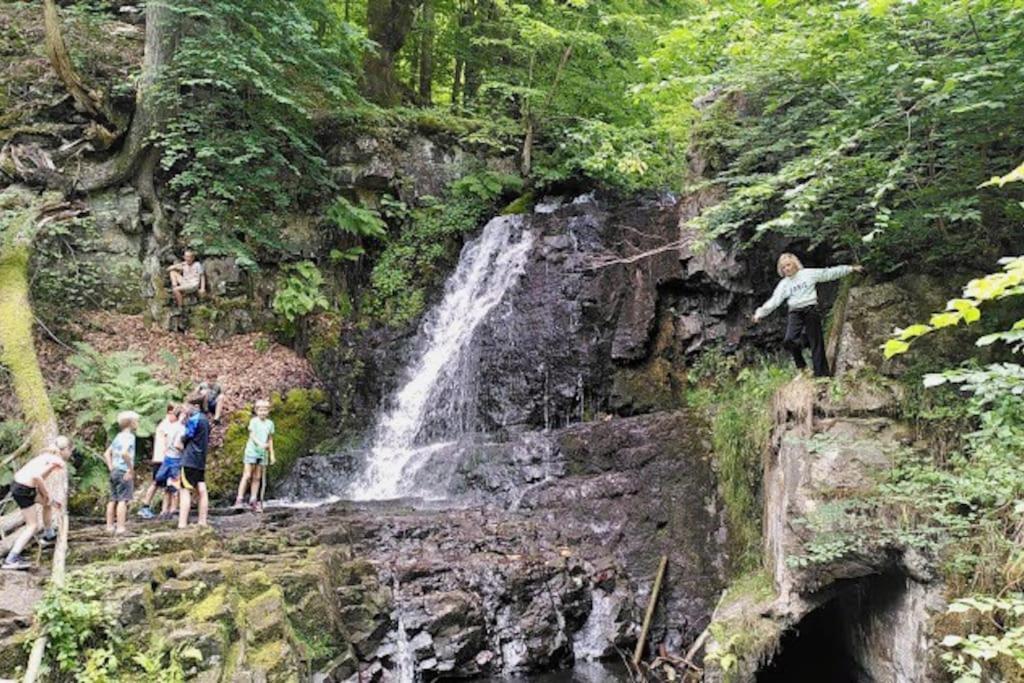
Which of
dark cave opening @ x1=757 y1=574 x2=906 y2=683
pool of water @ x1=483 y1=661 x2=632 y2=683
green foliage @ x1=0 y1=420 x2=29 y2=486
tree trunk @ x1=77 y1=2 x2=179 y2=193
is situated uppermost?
tree trunk @ x1=77 y1=2 x2=179 y2=193

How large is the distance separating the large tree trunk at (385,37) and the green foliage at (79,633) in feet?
51.2

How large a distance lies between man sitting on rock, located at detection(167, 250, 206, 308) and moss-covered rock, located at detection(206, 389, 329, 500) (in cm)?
295

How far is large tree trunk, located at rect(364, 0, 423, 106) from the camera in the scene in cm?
1889

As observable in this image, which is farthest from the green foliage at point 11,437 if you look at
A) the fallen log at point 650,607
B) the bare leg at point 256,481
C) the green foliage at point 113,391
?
the fallen log at point 650,607

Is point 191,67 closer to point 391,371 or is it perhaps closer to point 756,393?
point 391,371

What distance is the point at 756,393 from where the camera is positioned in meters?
9.27

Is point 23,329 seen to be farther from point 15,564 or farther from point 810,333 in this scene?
point 810,333

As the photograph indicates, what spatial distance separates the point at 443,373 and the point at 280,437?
9.88ft

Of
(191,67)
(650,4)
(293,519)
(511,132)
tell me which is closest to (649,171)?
(511,132)

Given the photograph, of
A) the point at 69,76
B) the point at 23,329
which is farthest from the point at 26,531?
the point at 69,76

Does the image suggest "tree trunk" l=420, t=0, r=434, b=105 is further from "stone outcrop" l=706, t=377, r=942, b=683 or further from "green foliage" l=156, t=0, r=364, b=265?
"stone outcrop" l=706, t=377, r=942, b=683

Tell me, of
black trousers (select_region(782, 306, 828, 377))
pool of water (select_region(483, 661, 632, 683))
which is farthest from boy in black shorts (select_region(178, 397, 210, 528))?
black trousers (select_region(782, 306, 828, 377))

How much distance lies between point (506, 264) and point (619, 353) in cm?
347

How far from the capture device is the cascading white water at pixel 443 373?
11625 millimetres
